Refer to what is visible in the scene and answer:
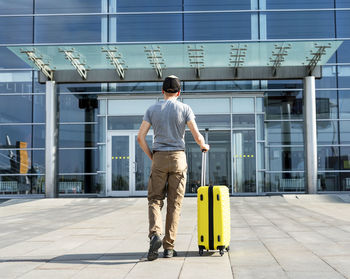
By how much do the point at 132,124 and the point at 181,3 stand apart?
17.1 feet

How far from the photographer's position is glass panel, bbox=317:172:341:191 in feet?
56.5

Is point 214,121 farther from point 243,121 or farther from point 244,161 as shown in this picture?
point 244,161

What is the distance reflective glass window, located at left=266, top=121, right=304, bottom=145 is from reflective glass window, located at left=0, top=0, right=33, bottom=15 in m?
10.7

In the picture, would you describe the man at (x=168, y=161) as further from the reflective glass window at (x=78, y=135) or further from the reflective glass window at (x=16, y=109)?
the reflective glass window at (x=16, y=109)

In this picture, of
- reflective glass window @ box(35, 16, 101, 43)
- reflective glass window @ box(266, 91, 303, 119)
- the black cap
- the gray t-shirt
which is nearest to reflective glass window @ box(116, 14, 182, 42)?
reflective glass window @ box(35, 16, 101, 43)

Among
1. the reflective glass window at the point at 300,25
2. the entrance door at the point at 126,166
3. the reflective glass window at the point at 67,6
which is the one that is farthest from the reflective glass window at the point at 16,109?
the reflective glass window at the point at 300,25

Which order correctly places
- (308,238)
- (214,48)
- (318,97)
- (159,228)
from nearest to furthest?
(159,228) → (308,238) → (214,48) → (318,97)

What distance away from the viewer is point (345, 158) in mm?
17406

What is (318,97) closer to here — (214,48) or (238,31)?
(238,31)

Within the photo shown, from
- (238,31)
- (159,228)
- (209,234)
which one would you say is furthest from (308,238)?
(238,31)

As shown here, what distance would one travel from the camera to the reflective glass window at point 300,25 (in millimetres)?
17938

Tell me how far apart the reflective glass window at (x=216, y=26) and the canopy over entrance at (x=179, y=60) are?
9.28 ft

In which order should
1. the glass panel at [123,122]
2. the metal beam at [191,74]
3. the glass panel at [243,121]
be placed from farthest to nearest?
the glass panel at [123,122]
the glass panel at [243,121]
the metal beam at [191,74]

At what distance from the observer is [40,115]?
59.0 ft
